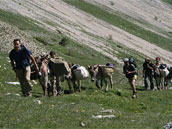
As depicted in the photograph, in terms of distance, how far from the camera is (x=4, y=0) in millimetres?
62031

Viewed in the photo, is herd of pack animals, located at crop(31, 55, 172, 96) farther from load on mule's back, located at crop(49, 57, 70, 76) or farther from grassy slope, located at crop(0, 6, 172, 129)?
grassy slope, located at crop(0, 6, 172, 129)

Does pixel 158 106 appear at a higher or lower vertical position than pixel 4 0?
lower

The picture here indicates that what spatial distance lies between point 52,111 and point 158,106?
6.67m

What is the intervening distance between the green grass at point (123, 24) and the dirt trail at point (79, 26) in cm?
406

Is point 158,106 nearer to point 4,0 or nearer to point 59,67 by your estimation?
point 59,67

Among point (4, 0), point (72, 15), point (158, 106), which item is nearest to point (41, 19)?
point (4, 0)

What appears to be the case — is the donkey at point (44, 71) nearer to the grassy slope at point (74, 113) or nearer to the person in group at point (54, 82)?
the person in group at point (54, 82)

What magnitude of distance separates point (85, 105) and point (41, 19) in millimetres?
45901

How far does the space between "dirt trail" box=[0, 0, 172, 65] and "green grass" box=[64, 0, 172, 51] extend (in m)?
4.06

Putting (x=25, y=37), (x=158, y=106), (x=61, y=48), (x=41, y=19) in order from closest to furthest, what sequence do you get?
(x=158, y=106) < (x=25, y=37) < (x=61, y=48) < (x=41, y=19)

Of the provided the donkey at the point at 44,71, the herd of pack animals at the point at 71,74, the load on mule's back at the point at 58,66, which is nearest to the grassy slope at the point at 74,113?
the donkey at the point at 44,71

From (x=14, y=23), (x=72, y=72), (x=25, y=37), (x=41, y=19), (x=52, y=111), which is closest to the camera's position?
(x=52, y=111)

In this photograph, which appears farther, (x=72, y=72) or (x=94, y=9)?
(x=94, y=9)

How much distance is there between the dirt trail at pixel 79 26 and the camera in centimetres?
5680
